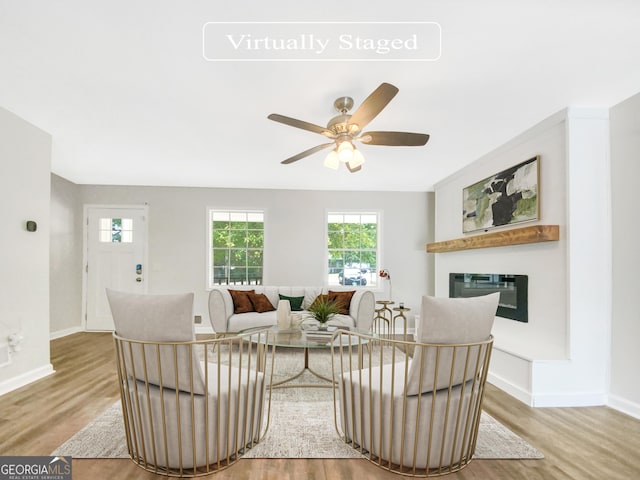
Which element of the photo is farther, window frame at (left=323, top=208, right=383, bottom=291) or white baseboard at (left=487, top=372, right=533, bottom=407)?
window frame at (left=323, top=208, right=383, bottom=291)

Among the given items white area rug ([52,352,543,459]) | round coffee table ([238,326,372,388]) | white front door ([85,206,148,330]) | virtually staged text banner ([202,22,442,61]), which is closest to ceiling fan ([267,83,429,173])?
virtually staged text banner ([202,22,442,61])

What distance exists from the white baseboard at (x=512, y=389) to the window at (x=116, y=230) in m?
5.40

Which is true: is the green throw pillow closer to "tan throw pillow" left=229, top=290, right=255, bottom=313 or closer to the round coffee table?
"tan throw pillow" left=229, top=290, right=255, bottom=313

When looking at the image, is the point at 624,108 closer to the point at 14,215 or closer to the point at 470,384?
the point at 470,384

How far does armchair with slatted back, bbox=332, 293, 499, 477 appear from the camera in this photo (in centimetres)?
169

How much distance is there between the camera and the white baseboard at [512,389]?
279 cm

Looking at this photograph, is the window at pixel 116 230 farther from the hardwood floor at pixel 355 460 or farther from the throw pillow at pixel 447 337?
the throw pillow at pixel 447 337

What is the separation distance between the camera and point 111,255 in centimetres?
567

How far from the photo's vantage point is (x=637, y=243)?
8.52 feet

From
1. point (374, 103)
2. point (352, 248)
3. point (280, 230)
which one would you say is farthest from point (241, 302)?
point (374, 103)

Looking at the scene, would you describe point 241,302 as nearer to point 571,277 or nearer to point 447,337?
point 447,337

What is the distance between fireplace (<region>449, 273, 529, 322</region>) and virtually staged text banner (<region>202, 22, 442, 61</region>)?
7.81 feet

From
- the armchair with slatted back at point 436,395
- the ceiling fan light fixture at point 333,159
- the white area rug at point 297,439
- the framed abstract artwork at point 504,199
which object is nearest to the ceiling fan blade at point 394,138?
the ceiling fan light fixture at point 333,159

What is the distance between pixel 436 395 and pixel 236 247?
15.2 ft
